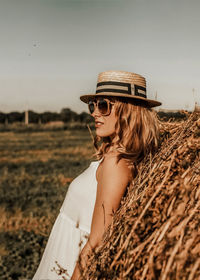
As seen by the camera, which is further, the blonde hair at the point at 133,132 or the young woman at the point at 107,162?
the blonde hair at the point at 133,132

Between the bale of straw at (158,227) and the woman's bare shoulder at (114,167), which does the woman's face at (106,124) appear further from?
the bale of straw at (158,227)

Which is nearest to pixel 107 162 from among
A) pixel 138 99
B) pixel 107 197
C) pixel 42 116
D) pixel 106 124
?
pixel 107 197

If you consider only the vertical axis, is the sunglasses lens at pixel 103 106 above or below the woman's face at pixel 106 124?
above

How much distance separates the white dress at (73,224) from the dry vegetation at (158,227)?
467 millimetres

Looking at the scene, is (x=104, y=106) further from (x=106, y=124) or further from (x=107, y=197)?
(x=107, y=197)

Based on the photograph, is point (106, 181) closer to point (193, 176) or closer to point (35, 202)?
point (193, 176)

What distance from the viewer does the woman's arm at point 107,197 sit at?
6.34 feet

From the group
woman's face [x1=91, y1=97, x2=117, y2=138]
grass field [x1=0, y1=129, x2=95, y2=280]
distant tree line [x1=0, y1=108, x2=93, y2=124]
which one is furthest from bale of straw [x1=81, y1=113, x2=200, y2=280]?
distant tree line [x1=0, y1=108, x2=93, y2=124]

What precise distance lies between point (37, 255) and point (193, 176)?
3727 millimetres

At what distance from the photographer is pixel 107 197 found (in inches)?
77.3

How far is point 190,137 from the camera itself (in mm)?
2107

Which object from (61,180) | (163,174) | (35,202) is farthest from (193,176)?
(61,180)

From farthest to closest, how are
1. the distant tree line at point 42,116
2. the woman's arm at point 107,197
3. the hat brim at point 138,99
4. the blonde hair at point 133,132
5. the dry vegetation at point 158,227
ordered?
the distant tree line at point 42,116 < the hat brim at point 138,99 < the blonde hair at point 133,132 < the woman's arm at point 107,197 < the dry vegetation at point 158,227

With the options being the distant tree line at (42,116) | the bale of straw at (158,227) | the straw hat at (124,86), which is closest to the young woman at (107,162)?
the straw hat at (124,86)
